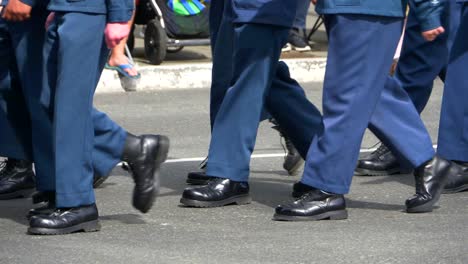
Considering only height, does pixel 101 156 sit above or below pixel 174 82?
above

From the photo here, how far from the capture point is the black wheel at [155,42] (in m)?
11.9

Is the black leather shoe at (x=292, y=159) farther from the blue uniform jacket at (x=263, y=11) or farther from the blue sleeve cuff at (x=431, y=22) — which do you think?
the blue sleeve cuff at (x=431, y=22)

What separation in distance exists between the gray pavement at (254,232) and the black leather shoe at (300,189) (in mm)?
111

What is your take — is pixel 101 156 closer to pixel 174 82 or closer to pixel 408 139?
pixel 408 139

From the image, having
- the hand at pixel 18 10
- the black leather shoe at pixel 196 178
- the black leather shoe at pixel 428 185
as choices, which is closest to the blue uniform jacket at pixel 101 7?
the hand at pixel 18 10

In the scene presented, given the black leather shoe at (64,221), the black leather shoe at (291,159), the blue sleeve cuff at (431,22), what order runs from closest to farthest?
the black leather shoe at (64,221) → the blue sleeve cuff at (431,22) → the black leather shoe at (291,159)

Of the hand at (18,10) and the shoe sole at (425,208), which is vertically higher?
the hand at (18,10)

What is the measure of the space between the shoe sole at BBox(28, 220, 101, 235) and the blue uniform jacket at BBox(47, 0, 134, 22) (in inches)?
33.7

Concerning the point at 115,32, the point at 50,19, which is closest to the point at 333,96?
the point at 115,32

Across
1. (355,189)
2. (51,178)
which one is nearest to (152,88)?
(355,189)

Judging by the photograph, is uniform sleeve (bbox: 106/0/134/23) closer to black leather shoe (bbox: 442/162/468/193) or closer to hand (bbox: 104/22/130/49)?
hand (bbox: 104/22/130/49)

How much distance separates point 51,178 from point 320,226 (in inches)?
46.5

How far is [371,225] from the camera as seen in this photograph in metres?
6.44

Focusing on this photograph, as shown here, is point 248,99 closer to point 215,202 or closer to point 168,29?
point 215,202
